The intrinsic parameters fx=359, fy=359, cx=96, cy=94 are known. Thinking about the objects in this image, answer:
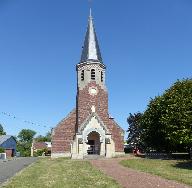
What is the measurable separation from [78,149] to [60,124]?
21.5 feet

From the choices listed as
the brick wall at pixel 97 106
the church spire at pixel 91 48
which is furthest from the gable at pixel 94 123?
the church spire at pixel 91 48

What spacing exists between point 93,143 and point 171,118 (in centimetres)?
1755

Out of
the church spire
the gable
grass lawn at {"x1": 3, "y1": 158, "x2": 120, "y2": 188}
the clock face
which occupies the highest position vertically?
the church spire

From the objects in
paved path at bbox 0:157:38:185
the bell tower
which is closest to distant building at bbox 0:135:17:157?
the bell tower

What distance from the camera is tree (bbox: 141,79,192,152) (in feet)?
121

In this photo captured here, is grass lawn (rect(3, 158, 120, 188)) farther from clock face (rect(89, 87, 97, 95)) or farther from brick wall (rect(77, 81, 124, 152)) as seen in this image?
clock face (rect(89, 87, 97, 95))

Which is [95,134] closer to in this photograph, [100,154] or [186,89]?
[100,154]

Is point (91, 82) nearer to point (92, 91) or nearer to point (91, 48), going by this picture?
point (92, 91)

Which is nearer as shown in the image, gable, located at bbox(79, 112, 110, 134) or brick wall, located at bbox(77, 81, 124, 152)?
gable, located at bbox(79, 112, 110, 134)

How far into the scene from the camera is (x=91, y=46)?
56.9 m

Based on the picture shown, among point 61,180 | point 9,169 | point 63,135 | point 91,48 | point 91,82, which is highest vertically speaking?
point 91,48

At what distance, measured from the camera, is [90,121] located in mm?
51469

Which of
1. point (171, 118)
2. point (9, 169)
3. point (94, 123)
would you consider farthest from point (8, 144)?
point (9, 169)

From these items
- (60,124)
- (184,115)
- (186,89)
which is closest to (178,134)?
(184,115)
